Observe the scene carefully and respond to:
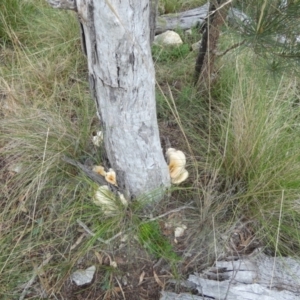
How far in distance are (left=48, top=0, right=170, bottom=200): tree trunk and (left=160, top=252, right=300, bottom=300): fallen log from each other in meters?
0.34

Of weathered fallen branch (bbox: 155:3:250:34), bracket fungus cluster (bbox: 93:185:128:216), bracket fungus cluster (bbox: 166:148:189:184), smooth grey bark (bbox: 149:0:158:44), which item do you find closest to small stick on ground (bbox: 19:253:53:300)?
bracket fungus cluster (bbox: 93:185:128:216)

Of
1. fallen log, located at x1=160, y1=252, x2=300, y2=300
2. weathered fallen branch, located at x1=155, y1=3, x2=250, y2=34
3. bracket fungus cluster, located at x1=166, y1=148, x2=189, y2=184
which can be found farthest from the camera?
weathered fallen branch, located at x1=155, y1=3, x2=250, y2=34

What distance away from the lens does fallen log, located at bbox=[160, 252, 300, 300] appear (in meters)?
1.27

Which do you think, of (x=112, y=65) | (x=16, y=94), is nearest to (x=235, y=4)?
(x=112, y=65)

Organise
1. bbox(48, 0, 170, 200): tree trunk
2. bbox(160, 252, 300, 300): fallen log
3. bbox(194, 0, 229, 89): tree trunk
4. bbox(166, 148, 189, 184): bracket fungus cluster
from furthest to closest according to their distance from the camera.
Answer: bbox(194, 0, 229, 89): tree trunk, bbox(166, 148, 189, 184): bracket fungus cluster, bbox(160, 252, 300, 300): fallen log, bbox(48, 0, 170, 200): tree trunk

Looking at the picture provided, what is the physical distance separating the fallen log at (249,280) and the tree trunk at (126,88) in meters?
0.34

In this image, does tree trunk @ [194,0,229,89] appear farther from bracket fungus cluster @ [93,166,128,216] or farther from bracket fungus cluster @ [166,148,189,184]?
bracket fungus cluster @ [93,166,128,216]

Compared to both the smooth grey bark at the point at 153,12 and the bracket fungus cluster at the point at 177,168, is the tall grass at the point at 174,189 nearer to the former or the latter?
the bracket fungus cluster at the point at 177,168

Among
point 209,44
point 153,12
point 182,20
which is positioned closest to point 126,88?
point 153,12

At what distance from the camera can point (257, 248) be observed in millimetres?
1380

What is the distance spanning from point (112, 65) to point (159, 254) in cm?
66

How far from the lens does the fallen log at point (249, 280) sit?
1.27m

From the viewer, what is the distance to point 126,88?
1.13 m

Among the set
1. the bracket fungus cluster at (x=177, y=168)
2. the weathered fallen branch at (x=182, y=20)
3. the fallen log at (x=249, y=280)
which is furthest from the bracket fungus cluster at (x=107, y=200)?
the weathered fallen branch at (x=182, y=20)
